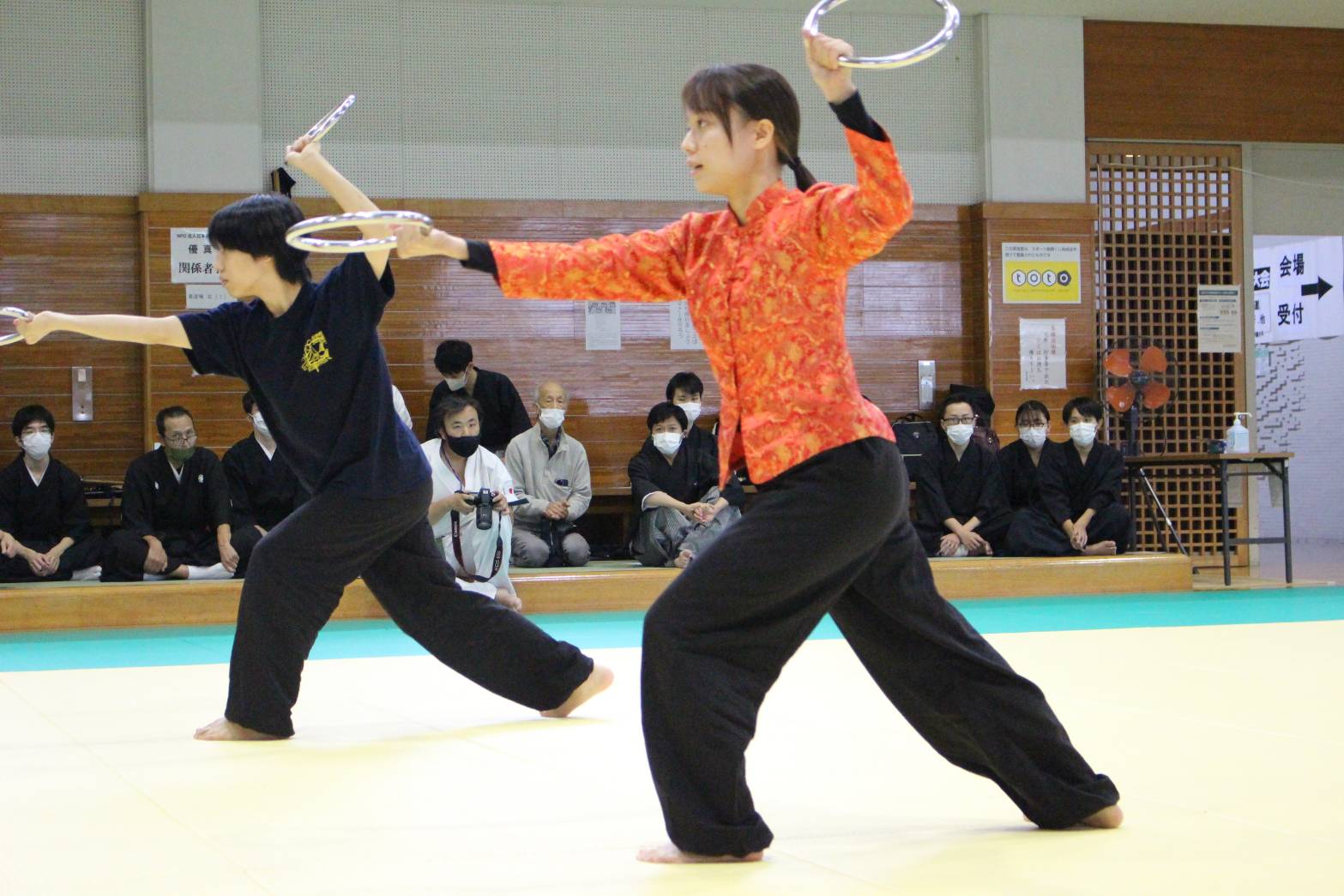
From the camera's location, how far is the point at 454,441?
7.36 metres

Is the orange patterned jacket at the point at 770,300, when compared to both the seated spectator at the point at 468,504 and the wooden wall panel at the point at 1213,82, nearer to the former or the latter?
the seated spectator at the point at 468,504

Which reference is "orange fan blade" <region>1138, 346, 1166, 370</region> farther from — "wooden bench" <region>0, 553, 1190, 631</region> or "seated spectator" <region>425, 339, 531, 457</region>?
"seated spectator" <region>425, 339, 531, 457</region>

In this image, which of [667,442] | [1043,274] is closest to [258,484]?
[667,442]

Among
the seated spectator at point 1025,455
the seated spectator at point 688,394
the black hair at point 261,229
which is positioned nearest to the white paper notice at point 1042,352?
the seated spectator at point 1025,455

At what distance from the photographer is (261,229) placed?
141 inches

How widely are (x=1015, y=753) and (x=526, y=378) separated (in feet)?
24.9

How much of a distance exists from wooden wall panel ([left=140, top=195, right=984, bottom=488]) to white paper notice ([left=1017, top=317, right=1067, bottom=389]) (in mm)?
320

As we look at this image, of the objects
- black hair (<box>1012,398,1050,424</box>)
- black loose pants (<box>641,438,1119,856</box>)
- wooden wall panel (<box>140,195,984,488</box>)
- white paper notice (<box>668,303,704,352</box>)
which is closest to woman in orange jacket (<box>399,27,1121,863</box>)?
black loose pants (<box>641,438,1119,856</box>)

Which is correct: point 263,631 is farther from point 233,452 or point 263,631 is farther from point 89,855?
point 233,452

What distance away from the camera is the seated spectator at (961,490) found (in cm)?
905

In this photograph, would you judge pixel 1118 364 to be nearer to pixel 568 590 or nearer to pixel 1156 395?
pixel 1156 395

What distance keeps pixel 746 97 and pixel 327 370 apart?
1.57m

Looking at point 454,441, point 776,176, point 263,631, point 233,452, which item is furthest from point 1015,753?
point 233,452

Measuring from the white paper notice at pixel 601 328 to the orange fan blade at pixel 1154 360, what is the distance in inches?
147
